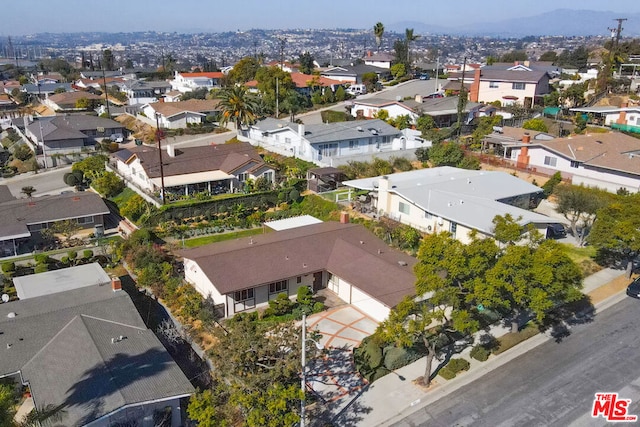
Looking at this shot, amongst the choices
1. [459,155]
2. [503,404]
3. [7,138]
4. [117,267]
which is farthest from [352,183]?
[7,138]

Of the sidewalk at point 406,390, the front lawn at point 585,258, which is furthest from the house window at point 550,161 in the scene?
the sidewalk at point 406,390

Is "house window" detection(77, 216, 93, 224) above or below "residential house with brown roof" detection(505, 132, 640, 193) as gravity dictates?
below

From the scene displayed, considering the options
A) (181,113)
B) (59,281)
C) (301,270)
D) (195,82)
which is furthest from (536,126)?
(195,82)

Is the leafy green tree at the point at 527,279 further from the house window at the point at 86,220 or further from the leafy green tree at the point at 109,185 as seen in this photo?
the leafy green tree at the point at 109,185

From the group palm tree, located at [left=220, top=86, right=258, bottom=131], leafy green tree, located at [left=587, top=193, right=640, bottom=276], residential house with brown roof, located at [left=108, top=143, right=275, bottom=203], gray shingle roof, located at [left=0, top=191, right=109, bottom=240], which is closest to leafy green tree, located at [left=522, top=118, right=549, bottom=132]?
leafy green tree, located at [left=587, top=193, right=640, bottom=276]

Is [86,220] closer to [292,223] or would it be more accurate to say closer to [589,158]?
[292,223]

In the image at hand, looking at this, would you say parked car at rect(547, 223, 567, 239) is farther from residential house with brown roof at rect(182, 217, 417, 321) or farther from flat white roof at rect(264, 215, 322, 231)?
flat white roof at rect(264, 215, 322, 231)
